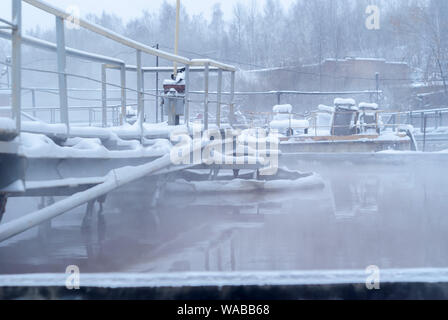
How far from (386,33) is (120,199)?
126ft

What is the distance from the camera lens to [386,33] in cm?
3966

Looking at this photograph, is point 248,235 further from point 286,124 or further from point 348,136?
point 286,124

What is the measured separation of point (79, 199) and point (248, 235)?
1.69 metres

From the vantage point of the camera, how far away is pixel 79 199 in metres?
3.76

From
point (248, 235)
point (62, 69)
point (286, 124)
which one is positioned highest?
point (62, 69)

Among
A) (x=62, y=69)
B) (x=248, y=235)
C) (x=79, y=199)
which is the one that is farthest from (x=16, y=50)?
(x=248, y=235)

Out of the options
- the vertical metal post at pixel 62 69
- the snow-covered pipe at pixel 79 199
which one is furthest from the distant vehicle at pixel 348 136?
the vertical metal post at pixel 62 69

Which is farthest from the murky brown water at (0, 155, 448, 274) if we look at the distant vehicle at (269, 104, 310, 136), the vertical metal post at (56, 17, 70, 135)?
the distant vehicle at (269, 104, 310, 136)

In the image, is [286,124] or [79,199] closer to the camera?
[79,199]

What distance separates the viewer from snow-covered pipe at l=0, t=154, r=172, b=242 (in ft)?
10.7

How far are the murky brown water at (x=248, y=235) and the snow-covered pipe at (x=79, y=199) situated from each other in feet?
1.31

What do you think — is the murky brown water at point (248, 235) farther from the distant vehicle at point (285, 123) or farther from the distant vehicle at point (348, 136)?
the distant vehicle at point (285, 123)

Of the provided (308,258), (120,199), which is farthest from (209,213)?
(308,258)

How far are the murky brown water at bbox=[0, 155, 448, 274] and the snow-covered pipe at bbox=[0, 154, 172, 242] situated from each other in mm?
401
